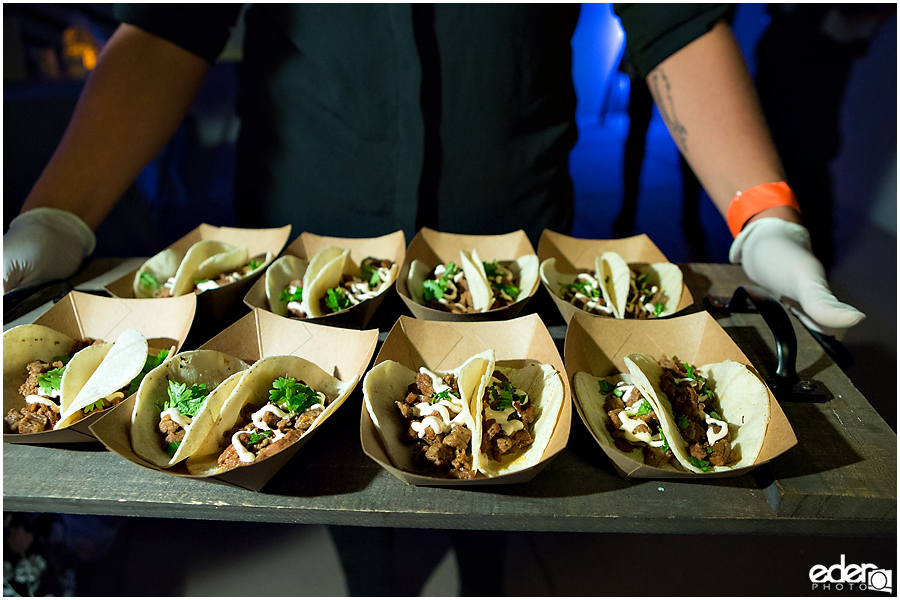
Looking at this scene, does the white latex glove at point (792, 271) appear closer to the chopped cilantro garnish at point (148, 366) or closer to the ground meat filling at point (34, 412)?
the chopped cilantro garnish at point (148, 366)

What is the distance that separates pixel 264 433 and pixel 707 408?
53.3 inches

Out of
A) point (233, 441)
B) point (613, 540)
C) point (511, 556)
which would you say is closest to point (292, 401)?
point (233, 441)

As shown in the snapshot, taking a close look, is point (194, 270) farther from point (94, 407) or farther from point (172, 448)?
point (172, 448)

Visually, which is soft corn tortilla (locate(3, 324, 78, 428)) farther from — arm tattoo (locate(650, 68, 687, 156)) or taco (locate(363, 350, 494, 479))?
arm tattoo (locate(650, 68, 687, 156))

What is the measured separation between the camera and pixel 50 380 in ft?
5.04

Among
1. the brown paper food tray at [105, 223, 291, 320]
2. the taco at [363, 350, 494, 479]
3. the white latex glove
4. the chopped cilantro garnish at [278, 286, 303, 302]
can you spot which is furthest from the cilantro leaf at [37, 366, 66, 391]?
the white latex glove

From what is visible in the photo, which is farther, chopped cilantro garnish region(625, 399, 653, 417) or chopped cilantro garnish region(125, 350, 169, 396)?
chopped cilantro garnish region(125, 350, 169, 396)

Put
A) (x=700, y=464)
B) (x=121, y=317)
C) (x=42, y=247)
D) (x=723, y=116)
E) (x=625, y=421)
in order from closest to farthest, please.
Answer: (x=700, y=464)
(x=625, y=421)
(x=121, y=317)
(x=42, y=247)
(x=723, y=116)

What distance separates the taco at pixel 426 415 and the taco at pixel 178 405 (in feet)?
1.47

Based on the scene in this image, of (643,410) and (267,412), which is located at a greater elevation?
(267,412)

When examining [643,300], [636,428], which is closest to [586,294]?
[643,300]

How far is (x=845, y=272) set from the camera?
125 inches

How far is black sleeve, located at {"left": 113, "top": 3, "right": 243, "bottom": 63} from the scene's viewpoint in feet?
7.75

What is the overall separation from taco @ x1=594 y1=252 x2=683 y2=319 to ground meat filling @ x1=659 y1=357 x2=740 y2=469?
0.37m
